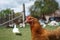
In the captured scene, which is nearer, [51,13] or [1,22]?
[1,22]

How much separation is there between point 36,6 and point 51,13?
238cm

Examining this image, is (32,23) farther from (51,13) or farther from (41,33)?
(51,13)

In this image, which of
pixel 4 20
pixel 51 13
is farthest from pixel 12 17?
pixel 51 13

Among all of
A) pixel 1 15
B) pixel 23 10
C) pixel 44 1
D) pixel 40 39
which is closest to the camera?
pixel 40 39

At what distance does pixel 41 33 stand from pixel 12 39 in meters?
3.48

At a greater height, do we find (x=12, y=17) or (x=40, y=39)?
(x=40, y=39)

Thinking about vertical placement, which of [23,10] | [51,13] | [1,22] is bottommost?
[51,13]

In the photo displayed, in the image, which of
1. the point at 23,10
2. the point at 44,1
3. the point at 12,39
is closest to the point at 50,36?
the point at 12,39

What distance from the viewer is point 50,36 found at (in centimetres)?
308

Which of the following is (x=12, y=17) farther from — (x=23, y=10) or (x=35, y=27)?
(x=35, y=27)

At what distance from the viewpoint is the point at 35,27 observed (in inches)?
120

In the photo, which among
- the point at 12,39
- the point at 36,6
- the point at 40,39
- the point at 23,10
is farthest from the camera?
the point at 36,6

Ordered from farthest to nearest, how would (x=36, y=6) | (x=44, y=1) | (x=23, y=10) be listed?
(x=36, y=6) < (x=44, y=1) < (x=23, y=10)

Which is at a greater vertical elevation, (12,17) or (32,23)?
(32,23)
